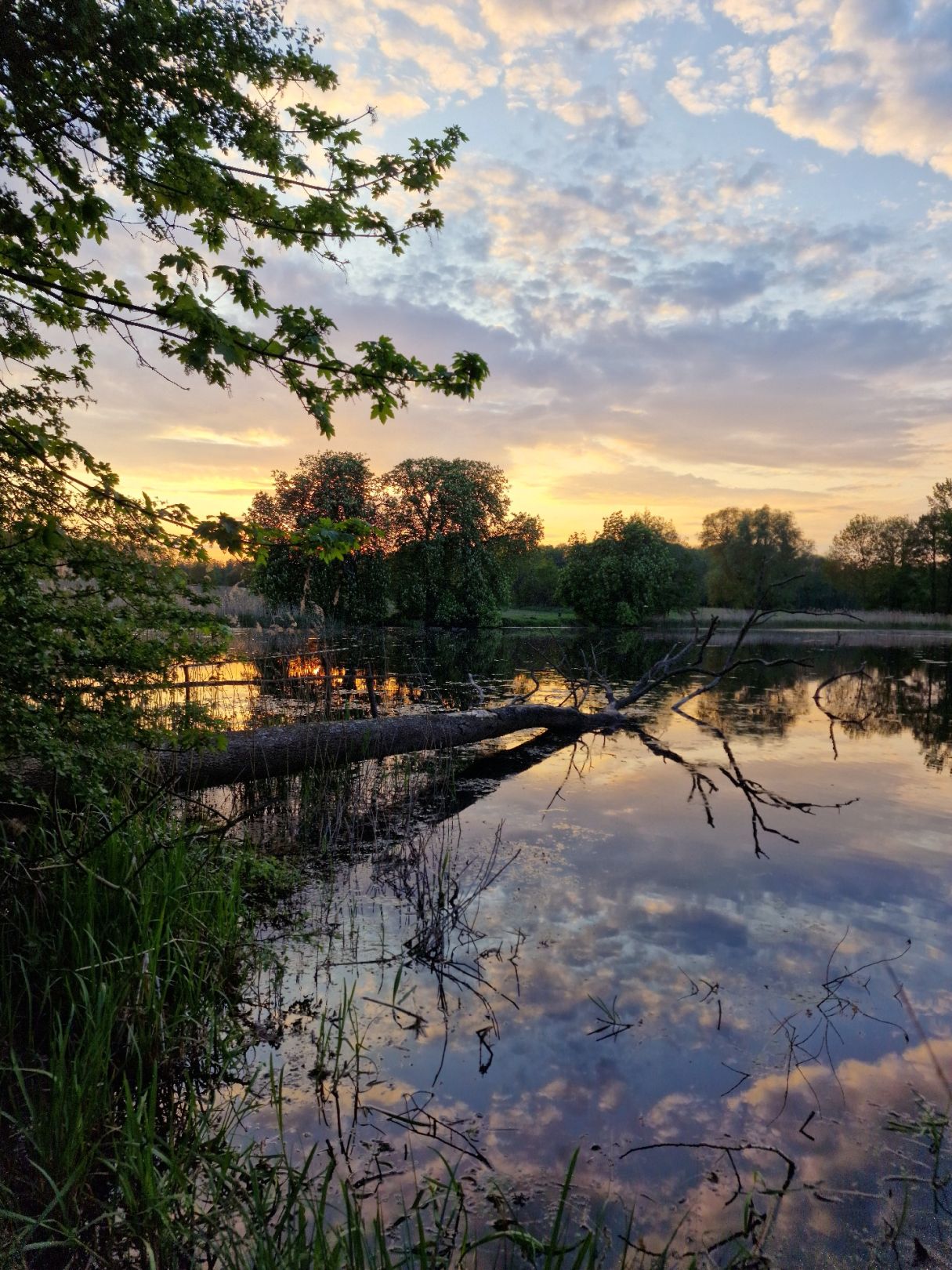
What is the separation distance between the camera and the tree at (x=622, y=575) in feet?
183

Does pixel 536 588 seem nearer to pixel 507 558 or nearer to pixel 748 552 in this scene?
pixel 748 552

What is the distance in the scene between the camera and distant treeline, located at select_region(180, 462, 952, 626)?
4453 centimetres

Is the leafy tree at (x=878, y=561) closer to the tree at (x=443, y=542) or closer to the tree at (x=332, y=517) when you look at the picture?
the tree at (x=443, y=542)

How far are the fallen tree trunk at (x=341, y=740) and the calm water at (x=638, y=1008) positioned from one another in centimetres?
61

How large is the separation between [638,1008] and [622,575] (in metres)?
52.7

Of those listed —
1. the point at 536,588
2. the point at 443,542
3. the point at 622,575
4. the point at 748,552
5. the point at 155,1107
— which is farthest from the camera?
the point at 536,588

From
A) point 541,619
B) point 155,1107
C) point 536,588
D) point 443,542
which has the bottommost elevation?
point 155,1107

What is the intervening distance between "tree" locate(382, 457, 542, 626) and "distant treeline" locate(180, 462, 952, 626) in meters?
0.09

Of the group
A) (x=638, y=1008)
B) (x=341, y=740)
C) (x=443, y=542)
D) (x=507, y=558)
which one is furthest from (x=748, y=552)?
(x=638, y=1008)

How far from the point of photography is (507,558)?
2087 inches

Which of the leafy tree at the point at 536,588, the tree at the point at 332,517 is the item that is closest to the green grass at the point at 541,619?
the leafy tree at the point at 536,588

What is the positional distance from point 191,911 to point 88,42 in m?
5.32

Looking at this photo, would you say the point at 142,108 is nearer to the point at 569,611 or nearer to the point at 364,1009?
the point at 364,1009

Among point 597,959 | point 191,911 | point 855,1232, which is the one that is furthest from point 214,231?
point 855,1232
